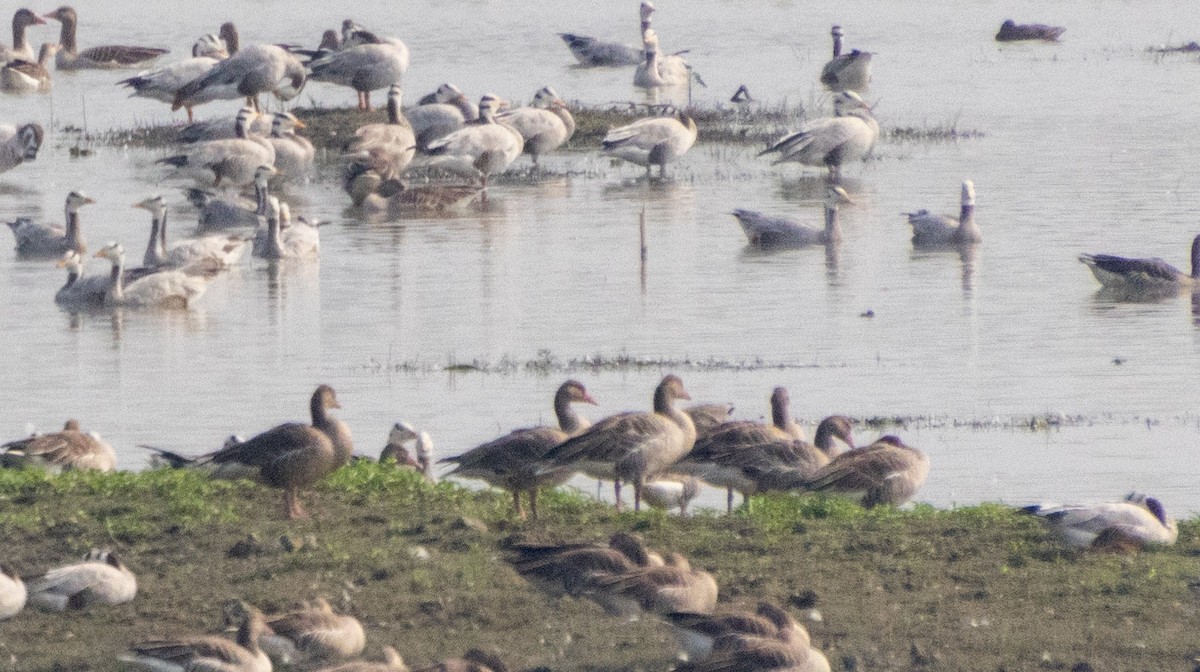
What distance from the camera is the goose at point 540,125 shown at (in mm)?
31172

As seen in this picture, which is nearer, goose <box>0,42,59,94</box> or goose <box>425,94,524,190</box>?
goose <box>425,94,524,190</box>

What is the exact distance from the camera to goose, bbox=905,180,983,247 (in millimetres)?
23859

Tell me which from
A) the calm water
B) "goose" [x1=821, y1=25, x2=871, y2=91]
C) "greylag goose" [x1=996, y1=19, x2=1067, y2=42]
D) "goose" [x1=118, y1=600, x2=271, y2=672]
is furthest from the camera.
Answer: "greylag goose" [x1=996, y1=19, x2=1067, y2=42]

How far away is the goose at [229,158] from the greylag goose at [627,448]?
18.2 meters

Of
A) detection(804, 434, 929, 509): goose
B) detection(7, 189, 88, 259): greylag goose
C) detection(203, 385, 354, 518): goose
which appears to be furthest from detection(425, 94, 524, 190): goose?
detection(203, 385, 354, 518): goose

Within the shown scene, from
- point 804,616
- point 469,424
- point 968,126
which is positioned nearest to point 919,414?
point 469,424

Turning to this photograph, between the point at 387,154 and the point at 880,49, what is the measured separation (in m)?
23.5

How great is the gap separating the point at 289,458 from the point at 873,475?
3013 mm

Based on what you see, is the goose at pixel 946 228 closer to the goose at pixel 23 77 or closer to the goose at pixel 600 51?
the goose at pixel 600 51

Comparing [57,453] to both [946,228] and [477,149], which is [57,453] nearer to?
[946,228]

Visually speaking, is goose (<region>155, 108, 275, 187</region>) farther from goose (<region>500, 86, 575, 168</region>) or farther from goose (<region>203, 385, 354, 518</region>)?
goose (<region>203, 385, 354, 518</region>)

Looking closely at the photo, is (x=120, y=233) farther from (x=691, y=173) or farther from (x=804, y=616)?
(x=804, y=616)

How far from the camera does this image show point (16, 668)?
28.1 ft

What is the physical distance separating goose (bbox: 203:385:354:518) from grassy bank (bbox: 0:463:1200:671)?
20cm
